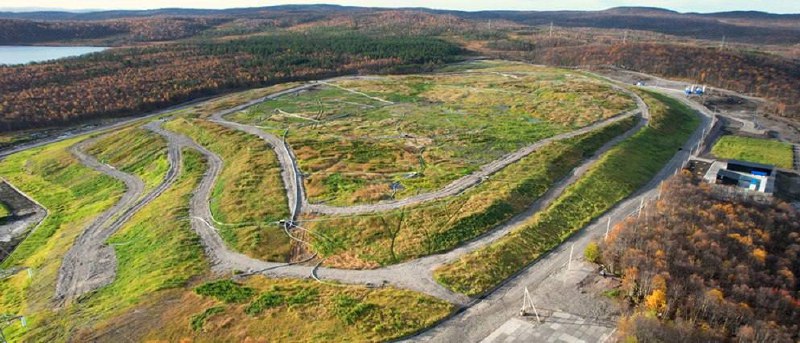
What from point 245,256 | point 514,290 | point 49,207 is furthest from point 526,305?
point 49,207

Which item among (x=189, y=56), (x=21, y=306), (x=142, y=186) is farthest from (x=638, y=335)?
(x=189, y=56)

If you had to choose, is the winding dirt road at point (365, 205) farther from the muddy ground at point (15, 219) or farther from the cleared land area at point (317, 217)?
the muddy ground at point (15, 219)

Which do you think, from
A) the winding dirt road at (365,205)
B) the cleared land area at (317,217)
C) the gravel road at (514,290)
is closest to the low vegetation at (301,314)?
the cleared land area at (317,217)

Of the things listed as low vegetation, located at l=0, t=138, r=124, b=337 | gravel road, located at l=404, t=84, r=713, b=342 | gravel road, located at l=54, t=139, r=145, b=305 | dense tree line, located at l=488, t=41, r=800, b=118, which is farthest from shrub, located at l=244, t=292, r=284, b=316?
dense tree line, located at l=488, t=41, r=800, b=118

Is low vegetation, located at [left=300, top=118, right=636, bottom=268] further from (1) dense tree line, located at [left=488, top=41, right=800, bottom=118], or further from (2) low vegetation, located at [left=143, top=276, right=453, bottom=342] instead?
(1) dense tree line, located at [left=488, top=41, right=800, bottom=118]

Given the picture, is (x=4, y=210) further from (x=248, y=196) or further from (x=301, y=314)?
(x=301, y=314)

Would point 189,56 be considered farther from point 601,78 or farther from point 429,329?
point 429,329

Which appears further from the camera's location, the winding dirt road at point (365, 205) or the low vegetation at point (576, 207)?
the winding dirt road at point (365, 205)
